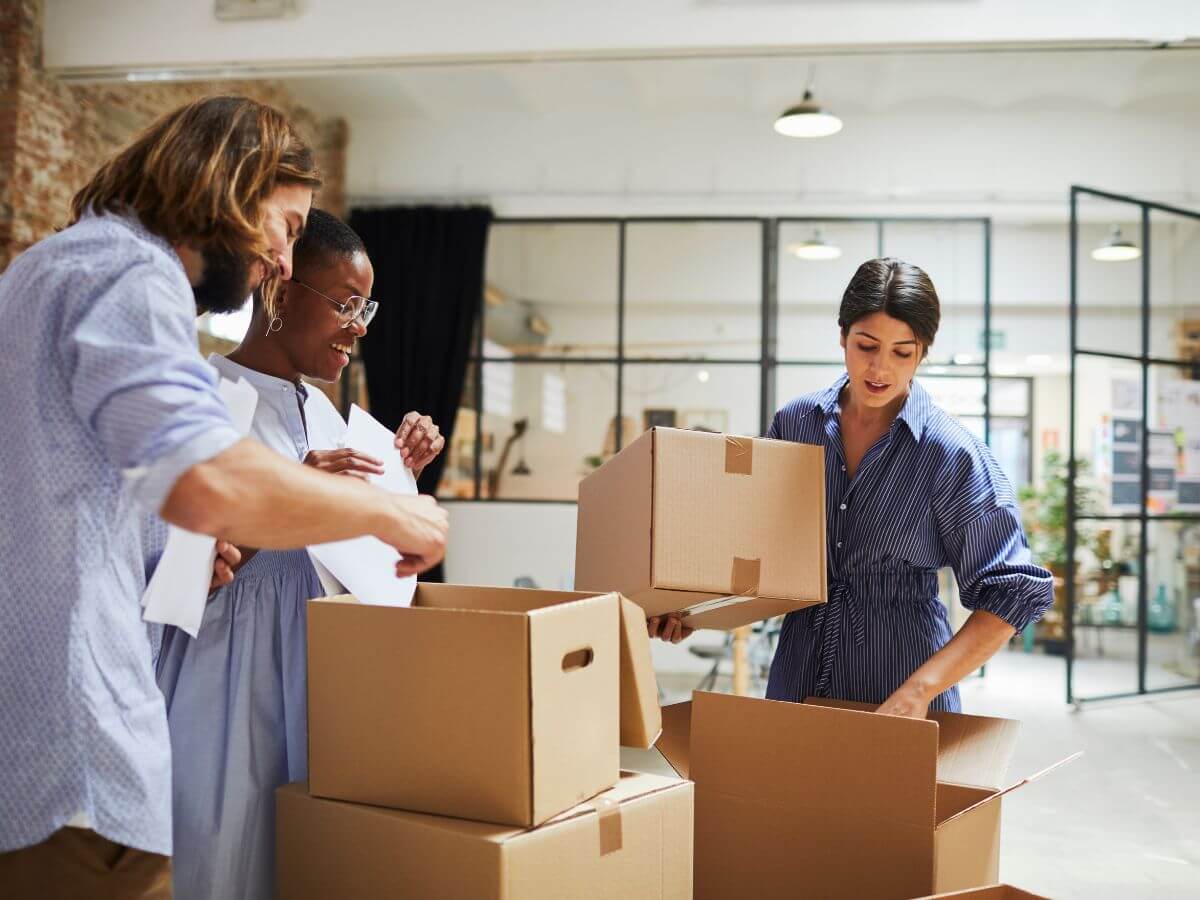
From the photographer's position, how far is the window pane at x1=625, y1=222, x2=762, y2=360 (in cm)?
735

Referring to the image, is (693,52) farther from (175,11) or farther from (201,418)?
(201,418)

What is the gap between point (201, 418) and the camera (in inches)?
35.6

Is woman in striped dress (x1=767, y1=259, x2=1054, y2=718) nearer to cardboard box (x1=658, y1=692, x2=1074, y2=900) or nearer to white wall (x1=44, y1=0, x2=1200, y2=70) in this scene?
cardboard box (x1=658, y1=692, x2=1074, y2=900)

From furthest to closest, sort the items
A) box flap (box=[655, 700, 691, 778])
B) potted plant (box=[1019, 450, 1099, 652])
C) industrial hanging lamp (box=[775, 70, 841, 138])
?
potted plant (box=[1019, 450, 1099, 652]) → industrial hanging lamp (box=[775, 70, 841, 138]) → box flap (box=[655, 700, 691, 778])

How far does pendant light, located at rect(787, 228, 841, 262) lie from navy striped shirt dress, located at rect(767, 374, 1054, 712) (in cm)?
547

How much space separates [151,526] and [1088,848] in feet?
11.3

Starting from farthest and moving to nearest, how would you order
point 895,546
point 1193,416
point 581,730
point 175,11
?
point 1193,416 → point 175,11 → point 895,546 → point 581,730

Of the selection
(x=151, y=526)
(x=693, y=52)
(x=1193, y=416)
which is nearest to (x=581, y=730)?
(x=151, y=526)

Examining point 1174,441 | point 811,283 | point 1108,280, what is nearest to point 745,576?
point 1174,441

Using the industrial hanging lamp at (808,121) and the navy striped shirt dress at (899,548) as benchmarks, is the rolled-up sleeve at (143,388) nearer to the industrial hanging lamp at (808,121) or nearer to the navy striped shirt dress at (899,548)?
the navy striped shirt dress at (899,548)

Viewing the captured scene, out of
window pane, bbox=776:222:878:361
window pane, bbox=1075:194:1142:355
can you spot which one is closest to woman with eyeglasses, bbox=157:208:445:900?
window pane, bbox=776:222:878:361

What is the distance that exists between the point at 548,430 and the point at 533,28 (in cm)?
336

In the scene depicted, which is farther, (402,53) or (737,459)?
(402,53)

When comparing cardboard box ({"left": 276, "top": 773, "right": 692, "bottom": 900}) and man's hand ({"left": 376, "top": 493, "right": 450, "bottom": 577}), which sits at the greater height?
man's hand ({"left": 376, "top": 493, "right": 450, "bottom": 577})
